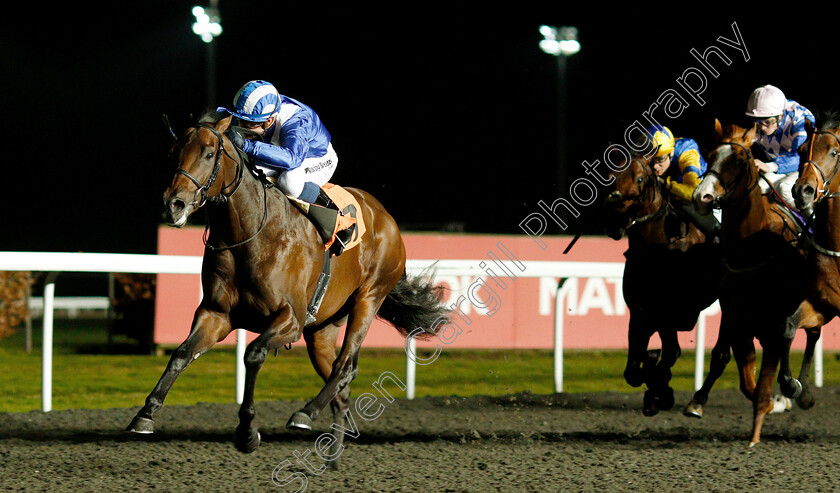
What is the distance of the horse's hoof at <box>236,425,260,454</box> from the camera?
338cm

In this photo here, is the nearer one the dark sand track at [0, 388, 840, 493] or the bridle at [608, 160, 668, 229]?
the dark sand track at [0, 388, 840, 493]

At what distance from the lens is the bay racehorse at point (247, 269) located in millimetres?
3182

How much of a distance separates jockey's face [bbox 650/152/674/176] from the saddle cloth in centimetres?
181

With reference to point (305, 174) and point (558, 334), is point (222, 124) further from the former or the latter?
point (558, 334)

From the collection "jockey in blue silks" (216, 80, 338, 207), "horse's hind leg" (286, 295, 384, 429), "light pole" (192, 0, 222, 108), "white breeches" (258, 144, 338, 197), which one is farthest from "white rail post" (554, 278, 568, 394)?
"light pole" (192, 0, 222, 108)

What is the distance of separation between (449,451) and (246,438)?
4.11 ft

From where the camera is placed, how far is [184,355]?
326 cm

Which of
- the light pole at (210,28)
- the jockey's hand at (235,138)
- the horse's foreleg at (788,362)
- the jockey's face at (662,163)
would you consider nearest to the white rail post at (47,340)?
the jockey's hand at (235,138)

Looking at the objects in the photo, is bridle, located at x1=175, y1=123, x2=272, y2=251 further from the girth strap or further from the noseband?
the noseband

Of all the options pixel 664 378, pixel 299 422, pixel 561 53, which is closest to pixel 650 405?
pixel 664 378

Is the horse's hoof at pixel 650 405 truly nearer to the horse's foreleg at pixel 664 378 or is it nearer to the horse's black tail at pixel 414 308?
the horse's foreleg at pixel 664 378

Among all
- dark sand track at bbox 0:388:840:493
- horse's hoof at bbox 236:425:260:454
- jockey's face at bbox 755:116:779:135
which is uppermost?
jockey's face at bbox 755:116:779:135

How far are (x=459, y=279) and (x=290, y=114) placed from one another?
4759 mm

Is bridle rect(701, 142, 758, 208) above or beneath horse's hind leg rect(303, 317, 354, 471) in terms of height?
above
